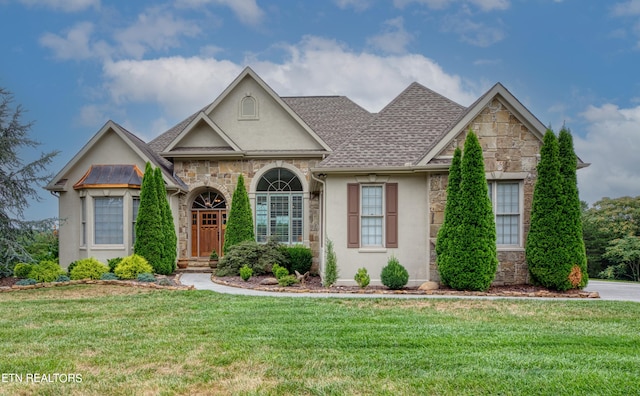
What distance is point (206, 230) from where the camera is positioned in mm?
19406

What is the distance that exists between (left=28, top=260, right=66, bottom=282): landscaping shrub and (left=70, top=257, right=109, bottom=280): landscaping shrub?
0.47 m

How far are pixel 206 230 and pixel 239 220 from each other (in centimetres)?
222

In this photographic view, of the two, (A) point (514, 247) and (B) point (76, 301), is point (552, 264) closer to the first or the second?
(A) point (514, 247)

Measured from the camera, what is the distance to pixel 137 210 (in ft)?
56.5

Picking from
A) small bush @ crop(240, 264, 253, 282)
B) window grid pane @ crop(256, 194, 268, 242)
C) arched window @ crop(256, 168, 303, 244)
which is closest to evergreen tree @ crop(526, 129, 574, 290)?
small bush @ crop(240, 264, 253, 282)

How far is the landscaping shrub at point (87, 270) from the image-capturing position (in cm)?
1397

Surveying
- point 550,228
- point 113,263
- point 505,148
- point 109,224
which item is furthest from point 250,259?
point 550,228

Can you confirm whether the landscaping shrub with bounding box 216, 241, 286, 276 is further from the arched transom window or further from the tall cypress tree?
the arched transom window

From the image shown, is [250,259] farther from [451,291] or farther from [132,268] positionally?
[451,291]

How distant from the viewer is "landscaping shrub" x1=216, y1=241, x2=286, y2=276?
15.7m

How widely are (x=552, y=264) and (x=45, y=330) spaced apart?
11094 millimetres

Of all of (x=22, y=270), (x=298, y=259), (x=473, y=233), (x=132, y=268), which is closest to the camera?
(x=473, y=233)

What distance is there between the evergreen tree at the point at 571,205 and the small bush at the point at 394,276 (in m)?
4.13

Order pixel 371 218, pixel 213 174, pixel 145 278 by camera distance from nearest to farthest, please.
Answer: pixel 371 218 → pixel 145 278 → pixel 213 174
